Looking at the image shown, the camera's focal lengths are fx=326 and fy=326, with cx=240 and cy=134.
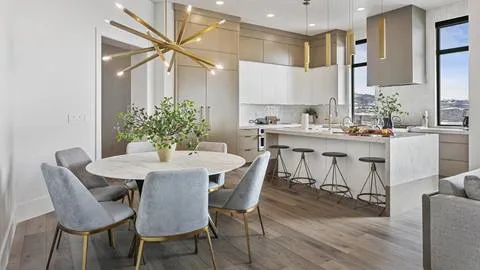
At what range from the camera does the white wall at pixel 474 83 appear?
3422 millimetres

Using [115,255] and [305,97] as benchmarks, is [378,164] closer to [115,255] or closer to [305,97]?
[115,255]

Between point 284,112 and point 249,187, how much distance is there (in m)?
5.53

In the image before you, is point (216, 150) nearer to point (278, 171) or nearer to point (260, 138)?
point (278, 171)

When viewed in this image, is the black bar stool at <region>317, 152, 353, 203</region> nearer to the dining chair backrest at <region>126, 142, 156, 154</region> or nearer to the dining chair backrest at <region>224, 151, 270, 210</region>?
the dining chair backrest at <region>224, 151, 270, 210</region>

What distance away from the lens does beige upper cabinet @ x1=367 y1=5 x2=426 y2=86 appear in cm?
566

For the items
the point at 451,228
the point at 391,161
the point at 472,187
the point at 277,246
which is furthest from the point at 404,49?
the point at 277,246

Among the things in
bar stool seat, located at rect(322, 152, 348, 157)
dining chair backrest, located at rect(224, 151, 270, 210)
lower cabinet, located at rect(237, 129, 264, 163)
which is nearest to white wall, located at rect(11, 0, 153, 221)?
dining chair backrest, located at rect(224, 151, 270, 210)

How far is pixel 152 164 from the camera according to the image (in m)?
2.75

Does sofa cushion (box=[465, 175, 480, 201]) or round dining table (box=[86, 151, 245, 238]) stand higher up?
round dining table (box=[86, 151, 245, 238])

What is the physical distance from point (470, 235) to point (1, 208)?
3436mm

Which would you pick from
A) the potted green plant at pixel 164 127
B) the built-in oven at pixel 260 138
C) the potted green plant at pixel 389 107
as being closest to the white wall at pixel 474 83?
the potted green plant at pixel 389 107

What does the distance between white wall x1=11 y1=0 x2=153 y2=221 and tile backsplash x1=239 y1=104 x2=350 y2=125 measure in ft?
11.6

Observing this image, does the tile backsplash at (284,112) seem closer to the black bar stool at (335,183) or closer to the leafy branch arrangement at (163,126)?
the black bar stool at (335,183)

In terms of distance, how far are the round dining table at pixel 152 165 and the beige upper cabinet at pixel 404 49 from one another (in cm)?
413
